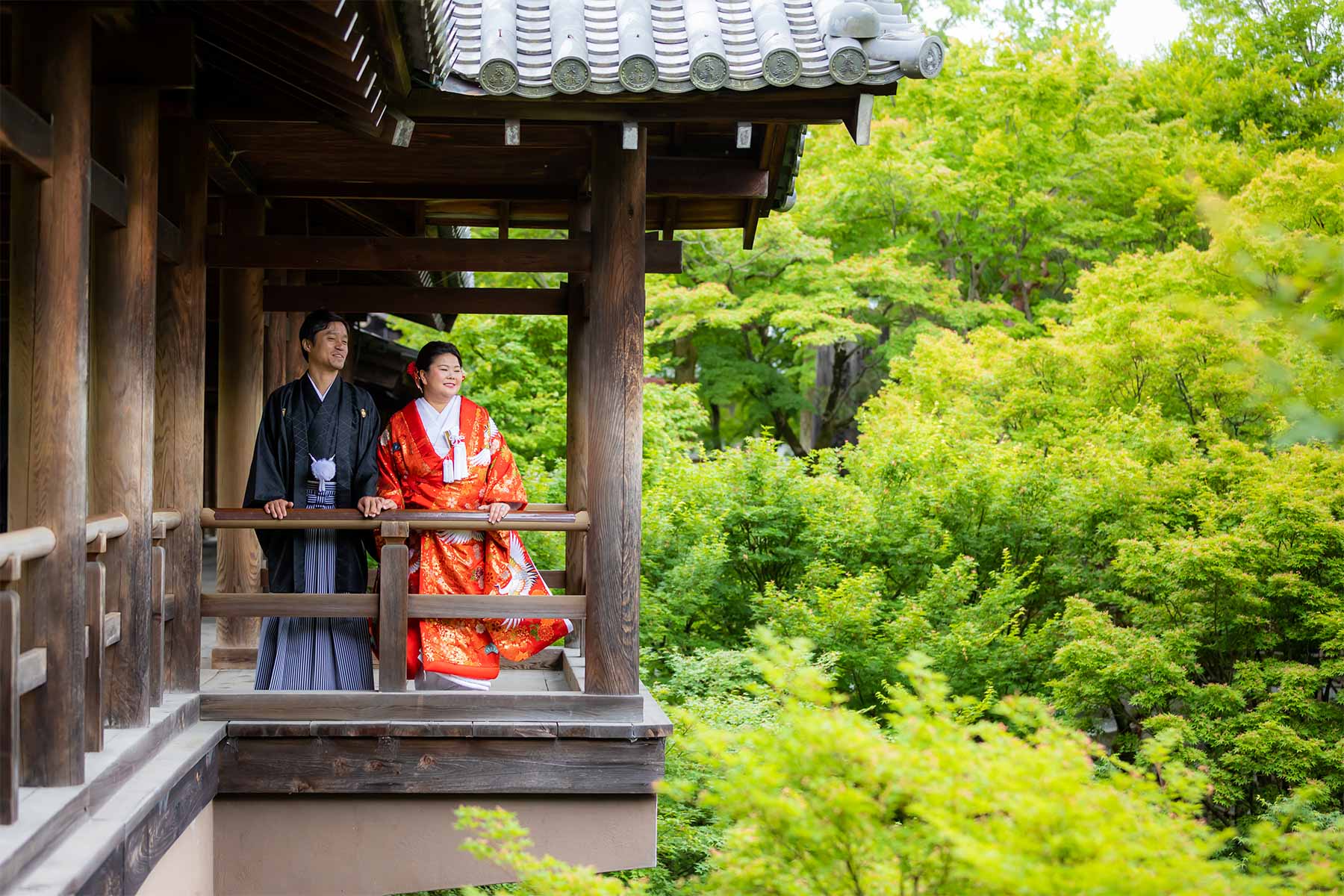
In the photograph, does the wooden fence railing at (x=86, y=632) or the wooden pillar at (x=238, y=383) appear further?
the wooden pillar at (x=238, y=383)

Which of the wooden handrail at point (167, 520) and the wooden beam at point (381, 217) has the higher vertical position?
the wooden beam at point (381, 217)

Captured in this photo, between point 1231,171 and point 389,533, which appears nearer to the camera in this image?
point 389,533

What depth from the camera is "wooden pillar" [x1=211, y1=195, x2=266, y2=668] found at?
21.7 ft

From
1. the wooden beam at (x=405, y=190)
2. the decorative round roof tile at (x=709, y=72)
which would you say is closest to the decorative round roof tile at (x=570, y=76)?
the decorative round roof tile at (x=709, y=72)

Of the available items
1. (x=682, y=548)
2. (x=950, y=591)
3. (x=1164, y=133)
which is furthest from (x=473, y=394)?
(x=1164, y=133)

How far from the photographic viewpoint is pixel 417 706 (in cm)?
495

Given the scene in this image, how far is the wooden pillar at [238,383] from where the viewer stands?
21.7 feet

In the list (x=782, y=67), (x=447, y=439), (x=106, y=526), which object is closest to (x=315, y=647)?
(x=447, y=439)

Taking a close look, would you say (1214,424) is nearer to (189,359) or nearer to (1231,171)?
(1231,171)

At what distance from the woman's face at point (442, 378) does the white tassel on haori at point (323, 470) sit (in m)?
0.51

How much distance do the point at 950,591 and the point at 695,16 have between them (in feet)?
26.4

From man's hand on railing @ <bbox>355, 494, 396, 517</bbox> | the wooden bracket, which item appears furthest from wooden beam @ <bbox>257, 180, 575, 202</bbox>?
the wooden bracket

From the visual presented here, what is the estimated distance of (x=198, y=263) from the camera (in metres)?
5.14

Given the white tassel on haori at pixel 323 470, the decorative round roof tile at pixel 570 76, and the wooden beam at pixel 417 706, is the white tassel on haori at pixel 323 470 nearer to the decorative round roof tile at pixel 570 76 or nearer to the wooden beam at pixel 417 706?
the wooden beam at pixel 417 706
